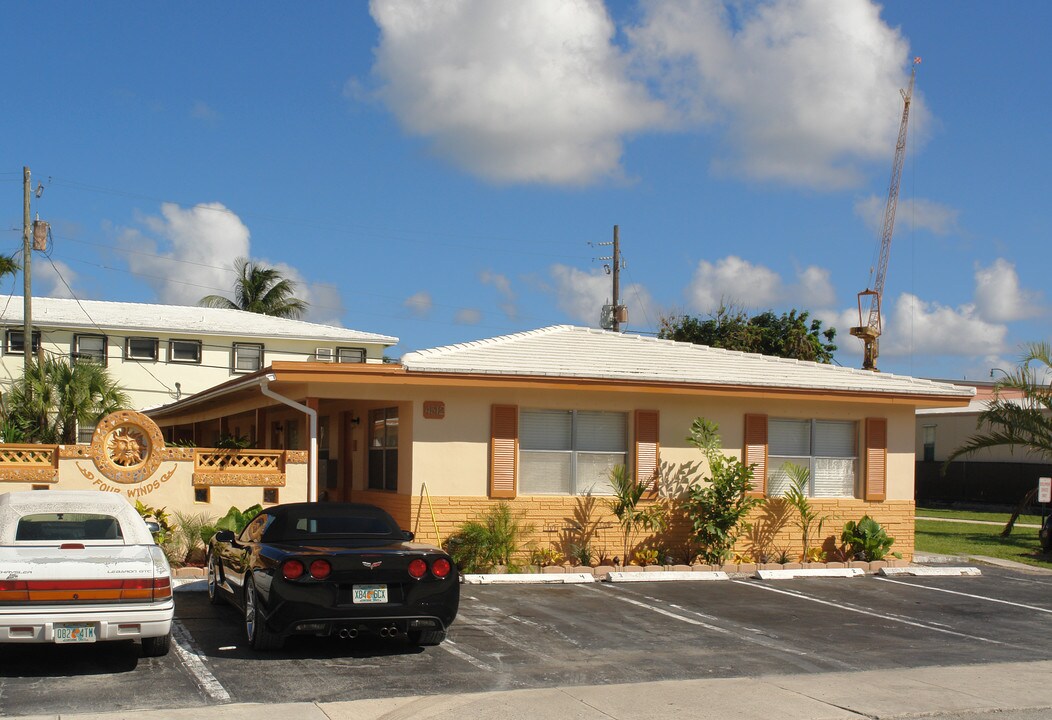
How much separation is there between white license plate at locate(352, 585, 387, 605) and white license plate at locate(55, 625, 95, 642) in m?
2.16

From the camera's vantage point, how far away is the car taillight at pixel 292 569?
971 cm

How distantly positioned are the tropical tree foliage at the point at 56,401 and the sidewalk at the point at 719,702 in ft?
81.4

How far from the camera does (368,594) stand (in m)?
9.78

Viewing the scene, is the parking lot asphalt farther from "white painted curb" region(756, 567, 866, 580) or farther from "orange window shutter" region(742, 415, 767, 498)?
"orange window shutter" region(742, 415, 767, 498)

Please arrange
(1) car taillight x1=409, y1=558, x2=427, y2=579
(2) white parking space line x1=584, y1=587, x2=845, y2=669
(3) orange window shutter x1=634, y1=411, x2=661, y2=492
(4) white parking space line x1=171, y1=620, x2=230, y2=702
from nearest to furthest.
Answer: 1. (4) white parking space line x1=171, y1=620, x2=230, y2=702
2. (1) car taillight x1=409, y1=558, x2=427, y2=579
3. (2) white parking space line x1=584, y1=587, x2=845, y2=669
4. (3) orange window shutter x1=634, y1=411, x2=661, y2=492

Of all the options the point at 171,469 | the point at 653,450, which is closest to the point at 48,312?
the point at 171,469

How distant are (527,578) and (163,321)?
Result: 28.4 metres

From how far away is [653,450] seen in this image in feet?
58.4

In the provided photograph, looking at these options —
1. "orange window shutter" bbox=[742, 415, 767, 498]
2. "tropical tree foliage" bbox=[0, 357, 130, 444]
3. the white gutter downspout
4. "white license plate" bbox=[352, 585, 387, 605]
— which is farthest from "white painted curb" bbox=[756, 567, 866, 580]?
"tropical tree foliage" bbox=[0, 357, 130, 444]

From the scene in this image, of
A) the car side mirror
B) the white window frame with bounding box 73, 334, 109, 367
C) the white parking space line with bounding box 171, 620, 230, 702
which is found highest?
the white window frame with bounding box 73, 334, 109, 367

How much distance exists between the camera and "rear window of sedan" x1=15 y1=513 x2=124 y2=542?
9.67 meters

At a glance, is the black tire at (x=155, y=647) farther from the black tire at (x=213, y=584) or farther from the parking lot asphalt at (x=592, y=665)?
the black tire at (x=213, y=584)

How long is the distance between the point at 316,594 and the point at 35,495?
2840mm

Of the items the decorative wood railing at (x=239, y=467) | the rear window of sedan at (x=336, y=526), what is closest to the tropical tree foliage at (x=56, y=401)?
the decorative wood railing at (x=239, y=467)
